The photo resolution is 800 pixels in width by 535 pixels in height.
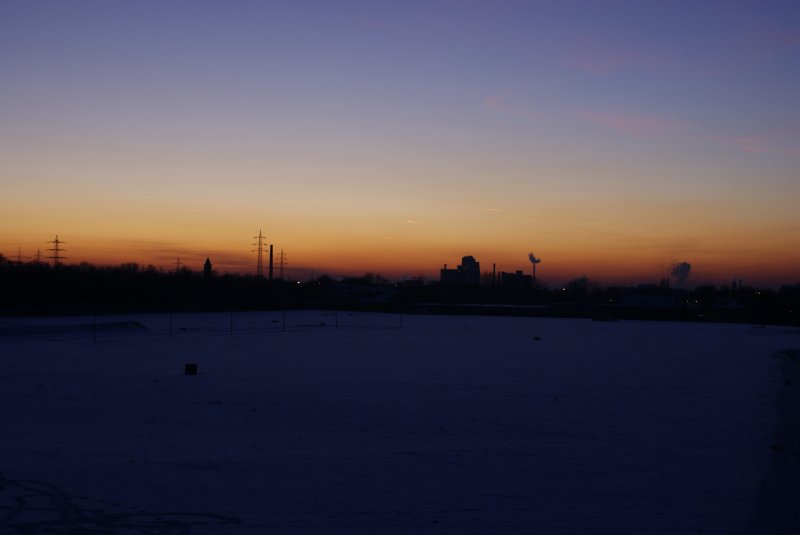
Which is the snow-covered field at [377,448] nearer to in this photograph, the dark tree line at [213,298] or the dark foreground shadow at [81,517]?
the dark foreground shadow at [81,517]

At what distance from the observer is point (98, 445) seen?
13.2 metres

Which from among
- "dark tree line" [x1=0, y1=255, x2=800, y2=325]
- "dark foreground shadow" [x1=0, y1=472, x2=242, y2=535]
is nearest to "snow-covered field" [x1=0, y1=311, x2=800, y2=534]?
"dark foreground shadow" [x1=0, y1=472, x2=242, y2=535]

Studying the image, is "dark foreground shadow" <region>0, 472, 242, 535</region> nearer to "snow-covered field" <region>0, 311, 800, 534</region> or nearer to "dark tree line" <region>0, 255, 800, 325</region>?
"snow-covered field" <region>0, 311, 800, 534</region>

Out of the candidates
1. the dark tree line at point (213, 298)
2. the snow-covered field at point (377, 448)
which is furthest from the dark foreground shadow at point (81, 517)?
the dark tree line at point (213, 298)

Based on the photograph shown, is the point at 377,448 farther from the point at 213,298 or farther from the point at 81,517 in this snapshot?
the point at 213,298

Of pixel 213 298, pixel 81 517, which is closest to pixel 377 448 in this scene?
pixel 81 517

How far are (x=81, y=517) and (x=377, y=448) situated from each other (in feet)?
18.0

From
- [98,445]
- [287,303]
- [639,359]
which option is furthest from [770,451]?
[287,303]

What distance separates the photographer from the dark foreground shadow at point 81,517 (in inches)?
339

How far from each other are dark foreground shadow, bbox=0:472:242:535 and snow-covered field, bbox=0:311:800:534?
0.13 ft

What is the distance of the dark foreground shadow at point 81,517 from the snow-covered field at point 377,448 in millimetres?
39

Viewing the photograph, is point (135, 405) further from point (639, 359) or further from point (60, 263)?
point (60, 263)

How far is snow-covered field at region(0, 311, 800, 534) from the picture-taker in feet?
31.1

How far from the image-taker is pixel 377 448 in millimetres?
13477
